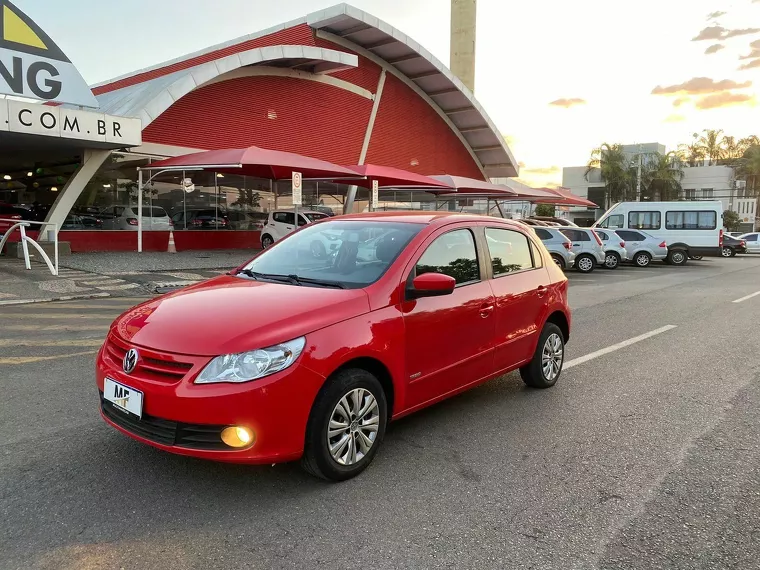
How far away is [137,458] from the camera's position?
369 cm

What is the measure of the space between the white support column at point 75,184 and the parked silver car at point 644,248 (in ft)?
63.4

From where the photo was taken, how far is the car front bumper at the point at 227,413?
3012mm

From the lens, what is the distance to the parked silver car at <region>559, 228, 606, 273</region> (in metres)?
20.1

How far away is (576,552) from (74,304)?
9277 mm

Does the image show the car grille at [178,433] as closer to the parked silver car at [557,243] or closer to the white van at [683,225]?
the parked silver car at [557,243]

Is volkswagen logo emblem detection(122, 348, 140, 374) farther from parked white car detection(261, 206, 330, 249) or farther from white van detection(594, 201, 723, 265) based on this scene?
white van detection(594, 201, 723, 265)

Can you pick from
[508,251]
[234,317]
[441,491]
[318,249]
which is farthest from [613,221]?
[234,317]

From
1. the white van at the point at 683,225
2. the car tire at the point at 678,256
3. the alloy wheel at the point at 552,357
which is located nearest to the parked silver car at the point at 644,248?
the white van at the point at 683,225

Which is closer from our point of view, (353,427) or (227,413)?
(227,413)

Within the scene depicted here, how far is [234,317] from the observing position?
335 centimetres

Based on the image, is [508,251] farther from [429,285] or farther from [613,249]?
[613,249]

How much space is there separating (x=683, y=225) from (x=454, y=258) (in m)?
23.7

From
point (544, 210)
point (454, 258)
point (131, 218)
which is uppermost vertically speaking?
point (544, 210)

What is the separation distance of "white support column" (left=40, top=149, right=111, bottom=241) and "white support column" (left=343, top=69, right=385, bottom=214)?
13.4 metres
